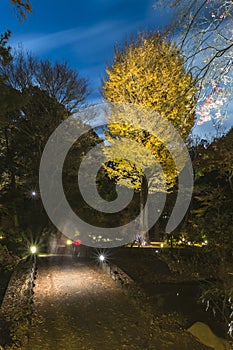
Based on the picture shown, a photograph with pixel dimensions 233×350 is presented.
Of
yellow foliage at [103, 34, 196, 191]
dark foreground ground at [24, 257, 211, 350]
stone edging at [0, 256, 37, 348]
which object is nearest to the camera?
dark foreground ground at [24, 257, 211, 350]

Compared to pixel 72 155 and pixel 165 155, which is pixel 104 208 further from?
pixel 165 155

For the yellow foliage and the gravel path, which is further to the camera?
the yellow foliage

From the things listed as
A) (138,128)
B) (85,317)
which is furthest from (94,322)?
(138,128)

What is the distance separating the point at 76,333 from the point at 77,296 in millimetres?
2568

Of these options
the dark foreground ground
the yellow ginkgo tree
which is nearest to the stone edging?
the dark foreground ground

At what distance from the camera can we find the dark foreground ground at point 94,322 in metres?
5.19

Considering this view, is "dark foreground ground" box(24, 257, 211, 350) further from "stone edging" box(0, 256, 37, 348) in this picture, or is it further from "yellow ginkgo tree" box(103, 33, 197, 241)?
"yellow ginkgo tree" box(103, 33, 197, 241)

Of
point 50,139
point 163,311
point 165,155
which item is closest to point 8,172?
point 50,139

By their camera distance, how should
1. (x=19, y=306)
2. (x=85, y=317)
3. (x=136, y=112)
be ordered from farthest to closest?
(x=136, y=112), (x=19, y=306), (x=85, y=317)

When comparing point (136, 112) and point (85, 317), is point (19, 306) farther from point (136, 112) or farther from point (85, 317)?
point (136, 112)

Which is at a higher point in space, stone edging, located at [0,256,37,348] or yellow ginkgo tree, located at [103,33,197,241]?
yellow ginkgo tree, located at [103,33,197,241]

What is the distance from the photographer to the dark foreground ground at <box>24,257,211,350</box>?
519 centimetres

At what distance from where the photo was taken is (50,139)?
1986cm

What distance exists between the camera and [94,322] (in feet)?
20.6
